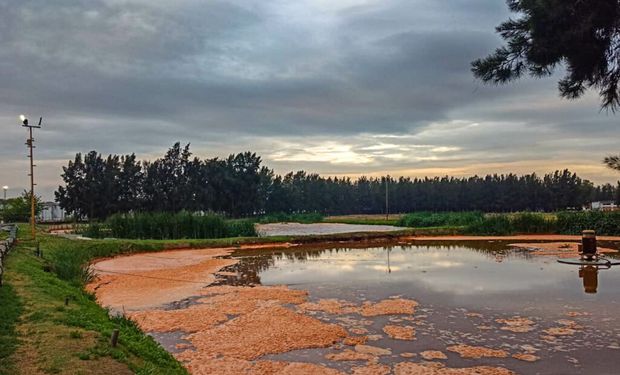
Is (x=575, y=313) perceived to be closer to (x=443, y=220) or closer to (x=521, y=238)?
(x=521, y=238)

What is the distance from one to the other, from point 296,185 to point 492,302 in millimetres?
75216

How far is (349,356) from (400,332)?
145 centimetres

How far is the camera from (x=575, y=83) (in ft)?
15.5

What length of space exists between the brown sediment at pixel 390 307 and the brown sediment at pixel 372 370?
291 cm

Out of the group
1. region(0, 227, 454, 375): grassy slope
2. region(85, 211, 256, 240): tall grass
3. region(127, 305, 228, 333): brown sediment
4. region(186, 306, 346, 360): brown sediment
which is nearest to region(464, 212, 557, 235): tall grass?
region(85, 211, 256, 240): tall grass

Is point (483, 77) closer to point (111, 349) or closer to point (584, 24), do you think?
point (584, 24)

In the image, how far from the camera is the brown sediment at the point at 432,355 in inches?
268

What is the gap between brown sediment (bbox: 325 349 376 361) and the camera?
6.88 metres

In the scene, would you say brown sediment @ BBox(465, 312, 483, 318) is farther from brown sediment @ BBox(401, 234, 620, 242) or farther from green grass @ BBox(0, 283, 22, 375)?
brown sediment @ BBox(401, 234, 620, 242)

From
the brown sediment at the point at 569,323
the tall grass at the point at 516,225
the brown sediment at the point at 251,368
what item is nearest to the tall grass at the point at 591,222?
the tall grass at the point at 516,225

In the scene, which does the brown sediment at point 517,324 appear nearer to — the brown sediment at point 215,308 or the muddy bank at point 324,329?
the muddy bank at point 324,329

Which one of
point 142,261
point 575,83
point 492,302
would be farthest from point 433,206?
point 575,83

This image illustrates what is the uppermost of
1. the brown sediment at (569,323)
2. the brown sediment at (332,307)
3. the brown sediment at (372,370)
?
the brown sediment at (569,323)

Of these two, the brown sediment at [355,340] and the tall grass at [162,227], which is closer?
the brown sediment at [355,340]
